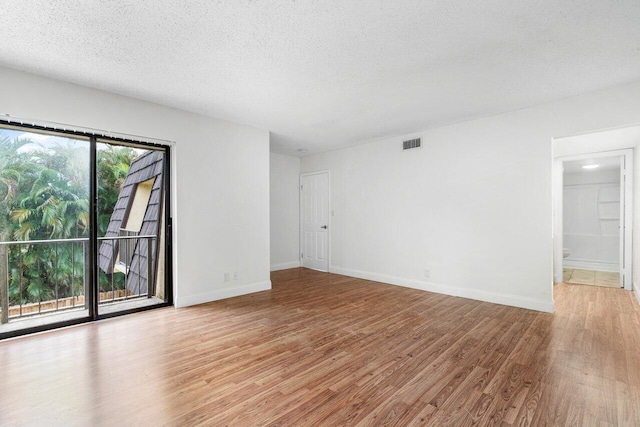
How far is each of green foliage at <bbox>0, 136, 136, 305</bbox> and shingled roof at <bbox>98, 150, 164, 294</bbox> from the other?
8.2 inches

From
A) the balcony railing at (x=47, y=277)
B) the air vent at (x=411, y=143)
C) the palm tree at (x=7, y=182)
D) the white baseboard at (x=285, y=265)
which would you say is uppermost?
the air vent at (x=411, y=143)

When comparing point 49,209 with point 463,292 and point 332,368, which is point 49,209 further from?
point 463,292

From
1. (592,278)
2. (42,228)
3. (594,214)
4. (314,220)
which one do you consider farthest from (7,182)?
(594,214)

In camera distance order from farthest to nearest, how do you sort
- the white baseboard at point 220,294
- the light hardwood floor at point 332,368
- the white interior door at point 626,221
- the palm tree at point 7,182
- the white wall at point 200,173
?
the white interior door at point 626,221 < the white baseboard at point 220,294 < the white wall at point 200,173 < the palm tree at point 7,182 < the light hardwood floor at point 332,368

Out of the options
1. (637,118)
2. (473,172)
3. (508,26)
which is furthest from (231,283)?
(637,118)

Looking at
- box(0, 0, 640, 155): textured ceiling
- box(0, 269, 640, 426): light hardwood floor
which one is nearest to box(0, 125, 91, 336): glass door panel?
box(0, 269, 640, 426): light hardwood floor

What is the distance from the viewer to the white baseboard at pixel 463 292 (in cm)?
385

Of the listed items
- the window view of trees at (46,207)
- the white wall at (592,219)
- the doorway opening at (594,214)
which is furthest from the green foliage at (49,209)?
the white wall at (592,219)

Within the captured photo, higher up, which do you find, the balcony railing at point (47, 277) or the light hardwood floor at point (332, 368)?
the balcony railing at point (47, 277)

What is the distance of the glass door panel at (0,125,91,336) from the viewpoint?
3.07 m

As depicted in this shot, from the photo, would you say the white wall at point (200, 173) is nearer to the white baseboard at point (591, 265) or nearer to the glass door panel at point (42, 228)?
the glass door panel at point (42, 228)

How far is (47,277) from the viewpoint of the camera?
11.2 feet

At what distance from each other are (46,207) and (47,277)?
82 centimetres

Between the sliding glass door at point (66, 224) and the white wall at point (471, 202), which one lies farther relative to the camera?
the white wall at point (471, 202)
